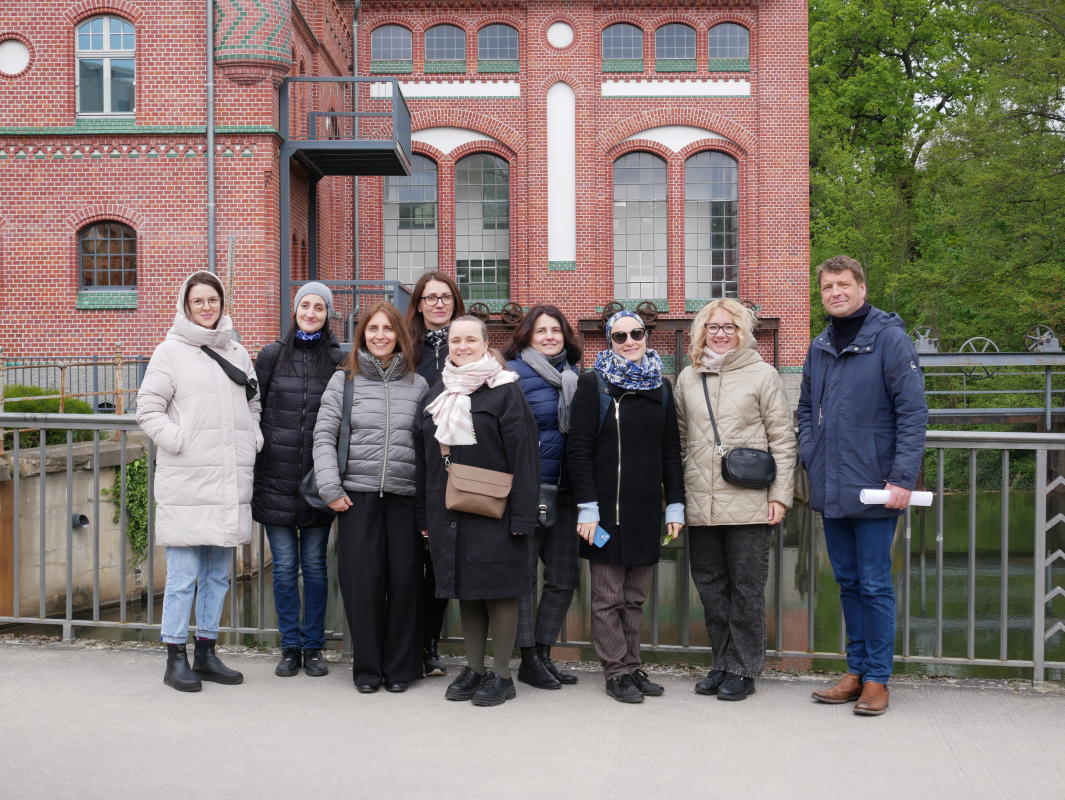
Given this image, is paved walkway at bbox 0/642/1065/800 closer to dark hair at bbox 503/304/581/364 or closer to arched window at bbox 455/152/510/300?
dark hair at bbox 503/304/581/364

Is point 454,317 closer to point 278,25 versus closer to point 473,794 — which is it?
point 473,794

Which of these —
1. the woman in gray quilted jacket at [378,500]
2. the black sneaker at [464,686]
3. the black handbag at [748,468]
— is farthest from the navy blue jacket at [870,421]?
the woman in gray quilted jacket at [378,500]

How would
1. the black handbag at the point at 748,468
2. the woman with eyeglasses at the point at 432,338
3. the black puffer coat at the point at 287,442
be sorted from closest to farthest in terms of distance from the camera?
the black handbag at the point at 748,468
the black puffer coat at the point at 287,442
the woman with eyeglasses at the point at 432,338

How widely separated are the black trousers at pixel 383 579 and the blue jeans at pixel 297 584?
0.87ft

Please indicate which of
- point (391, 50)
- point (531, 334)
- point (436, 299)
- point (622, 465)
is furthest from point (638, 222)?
point (622, 465)

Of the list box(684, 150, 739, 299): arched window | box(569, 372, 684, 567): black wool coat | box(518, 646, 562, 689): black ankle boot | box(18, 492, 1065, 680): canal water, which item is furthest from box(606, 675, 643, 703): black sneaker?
box(684, 150, 739, 299): arched window

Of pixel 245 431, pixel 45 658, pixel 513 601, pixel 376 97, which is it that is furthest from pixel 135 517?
pixel 376 97

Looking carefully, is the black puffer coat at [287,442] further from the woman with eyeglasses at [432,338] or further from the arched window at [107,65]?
the arched window at [107,65]

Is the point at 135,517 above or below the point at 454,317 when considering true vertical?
below

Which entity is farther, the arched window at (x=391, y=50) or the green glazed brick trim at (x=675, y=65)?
the arched window at (x=391, y=50)

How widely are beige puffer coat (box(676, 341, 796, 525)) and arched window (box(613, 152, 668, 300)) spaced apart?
725 inches

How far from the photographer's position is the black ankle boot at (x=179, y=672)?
4926 millimetres

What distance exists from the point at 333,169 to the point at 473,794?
17.0 m

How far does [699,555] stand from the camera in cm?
501
